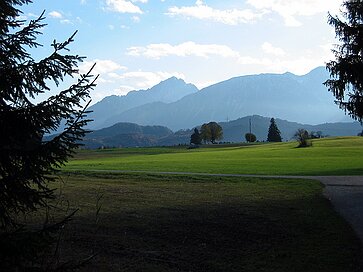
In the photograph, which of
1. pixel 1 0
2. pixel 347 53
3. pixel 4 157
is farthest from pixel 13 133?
pixel 347 53

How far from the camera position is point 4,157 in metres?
4.09

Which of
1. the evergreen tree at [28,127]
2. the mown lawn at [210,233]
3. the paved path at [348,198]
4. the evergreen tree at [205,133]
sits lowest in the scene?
the paved path at [348,198]

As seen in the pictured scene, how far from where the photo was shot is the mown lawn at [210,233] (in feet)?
27.7

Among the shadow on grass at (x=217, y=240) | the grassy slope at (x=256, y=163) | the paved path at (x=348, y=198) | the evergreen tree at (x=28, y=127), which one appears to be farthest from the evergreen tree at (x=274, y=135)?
the evergreen tree at (x=28, y=127)

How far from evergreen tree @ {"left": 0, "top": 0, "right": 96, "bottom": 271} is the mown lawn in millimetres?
3681

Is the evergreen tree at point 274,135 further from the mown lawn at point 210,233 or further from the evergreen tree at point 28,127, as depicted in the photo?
the evergreen tree at point 28,127

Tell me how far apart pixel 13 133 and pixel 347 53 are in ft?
52.9

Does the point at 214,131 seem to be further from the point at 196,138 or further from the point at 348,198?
the point at 348,198

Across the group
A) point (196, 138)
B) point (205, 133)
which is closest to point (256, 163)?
point (205, 133)

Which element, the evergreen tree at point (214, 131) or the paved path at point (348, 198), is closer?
the paved path at point (348, 198)

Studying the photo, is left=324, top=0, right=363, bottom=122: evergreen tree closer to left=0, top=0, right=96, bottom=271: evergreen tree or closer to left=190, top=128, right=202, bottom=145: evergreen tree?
left=0, top=0, right=96, bottom=271: evergreen tree

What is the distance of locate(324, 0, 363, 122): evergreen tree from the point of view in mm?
16578

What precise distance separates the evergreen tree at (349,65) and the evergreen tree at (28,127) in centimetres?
1456

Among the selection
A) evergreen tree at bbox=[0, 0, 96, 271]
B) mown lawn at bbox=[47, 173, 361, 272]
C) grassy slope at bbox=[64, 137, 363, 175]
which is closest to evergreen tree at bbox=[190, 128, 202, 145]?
grassy slope at bbox=[64, 137, 363, 175]
